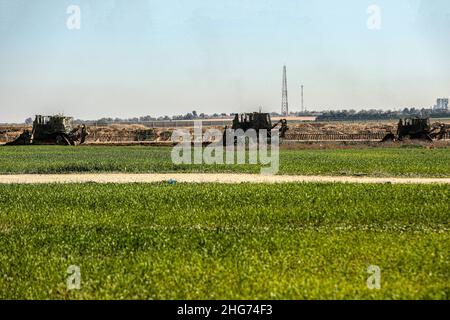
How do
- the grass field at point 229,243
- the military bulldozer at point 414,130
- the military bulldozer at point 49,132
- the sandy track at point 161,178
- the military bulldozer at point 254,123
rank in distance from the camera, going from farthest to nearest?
the military bulldozer at point 49,132 → the military bulldozer at point 254,123 → the military bulldozer at point 414,130 → the sandy track at point 161,178 → the grass field at point 229,243

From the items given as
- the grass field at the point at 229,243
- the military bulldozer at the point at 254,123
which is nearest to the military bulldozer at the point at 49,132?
the military bulldozer at the point at 254,123

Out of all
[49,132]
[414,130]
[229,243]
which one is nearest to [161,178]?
[229,243]

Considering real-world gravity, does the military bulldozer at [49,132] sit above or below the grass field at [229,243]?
above

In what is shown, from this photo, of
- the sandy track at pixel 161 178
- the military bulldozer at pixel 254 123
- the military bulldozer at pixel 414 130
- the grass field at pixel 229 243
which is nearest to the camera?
the grass field at pixel 229 243

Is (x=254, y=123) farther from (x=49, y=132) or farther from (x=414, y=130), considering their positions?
(x=49, y=132)

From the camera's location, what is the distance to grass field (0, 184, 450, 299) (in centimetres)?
1055

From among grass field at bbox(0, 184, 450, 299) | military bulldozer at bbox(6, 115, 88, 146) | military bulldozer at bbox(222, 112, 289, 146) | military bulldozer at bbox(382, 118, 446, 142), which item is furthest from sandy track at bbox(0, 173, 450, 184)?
military bulldozer at bbox(6, 115, 88, 146)

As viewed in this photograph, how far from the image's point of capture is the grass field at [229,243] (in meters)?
10.5

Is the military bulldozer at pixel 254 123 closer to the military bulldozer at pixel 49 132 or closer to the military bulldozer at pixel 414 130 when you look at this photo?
the military bulldozer at pixel 414 130

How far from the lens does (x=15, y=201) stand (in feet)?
68.1

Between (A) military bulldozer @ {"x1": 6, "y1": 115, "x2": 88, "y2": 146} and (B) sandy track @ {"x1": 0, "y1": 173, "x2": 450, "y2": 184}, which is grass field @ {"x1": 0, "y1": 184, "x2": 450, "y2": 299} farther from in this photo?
(A) military bulldozer @ {"x1": 6, "y1": 115, "x2": 88, "y2": 146}

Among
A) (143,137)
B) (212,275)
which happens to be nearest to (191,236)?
(212,275)

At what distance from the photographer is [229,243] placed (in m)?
13.9

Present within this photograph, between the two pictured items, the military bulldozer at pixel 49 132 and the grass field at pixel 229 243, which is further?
the military bulldozer at pixel 49 132
